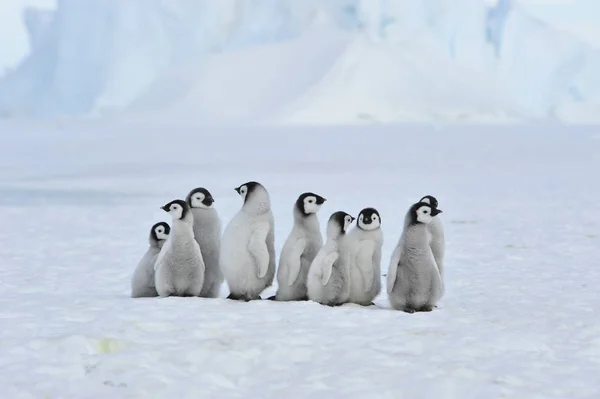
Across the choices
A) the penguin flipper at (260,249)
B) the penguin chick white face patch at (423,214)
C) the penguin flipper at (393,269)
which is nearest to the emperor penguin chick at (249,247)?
the penguin flipper at (260,249)

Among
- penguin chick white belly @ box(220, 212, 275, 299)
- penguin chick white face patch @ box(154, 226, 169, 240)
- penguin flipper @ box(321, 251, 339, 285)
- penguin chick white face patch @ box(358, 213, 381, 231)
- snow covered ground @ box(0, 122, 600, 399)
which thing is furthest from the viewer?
penguin chick white face patch @ box(154, 226, 169, 240)

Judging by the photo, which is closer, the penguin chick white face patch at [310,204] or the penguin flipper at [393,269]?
the penguin flipper at [393,269]

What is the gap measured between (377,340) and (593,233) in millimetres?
4620

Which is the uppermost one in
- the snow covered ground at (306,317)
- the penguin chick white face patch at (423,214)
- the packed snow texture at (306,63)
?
the packed snow texture at (306,63)

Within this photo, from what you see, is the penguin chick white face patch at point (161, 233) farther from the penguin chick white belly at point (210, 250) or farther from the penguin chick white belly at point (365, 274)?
the penguin chick white belly at point (365, 274)

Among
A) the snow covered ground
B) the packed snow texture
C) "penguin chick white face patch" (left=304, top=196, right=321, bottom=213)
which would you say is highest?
the packed snow texture

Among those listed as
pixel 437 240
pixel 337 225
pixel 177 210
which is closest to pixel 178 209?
pixel 177 210

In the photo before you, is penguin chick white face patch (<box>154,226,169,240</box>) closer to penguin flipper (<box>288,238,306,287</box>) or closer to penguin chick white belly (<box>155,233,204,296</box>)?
penguin chick white belly (<box>155,233,204,296</box>)

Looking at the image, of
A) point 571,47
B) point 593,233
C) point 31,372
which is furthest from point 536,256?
point 571,47

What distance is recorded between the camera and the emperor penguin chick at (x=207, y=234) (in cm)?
436

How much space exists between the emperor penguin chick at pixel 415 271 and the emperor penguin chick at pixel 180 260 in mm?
890

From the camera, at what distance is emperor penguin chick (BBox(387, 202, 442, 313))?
3.99m

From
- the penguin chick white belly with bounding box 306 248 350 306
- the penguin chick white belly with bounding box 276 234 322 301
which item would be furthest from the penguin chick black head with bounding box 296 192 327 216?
the penguin chick white belly with bounding box 306 248 350 306

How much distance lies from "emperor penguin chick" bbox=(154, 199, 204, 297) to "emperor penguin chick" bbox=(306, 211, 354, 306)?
0.53 meters
